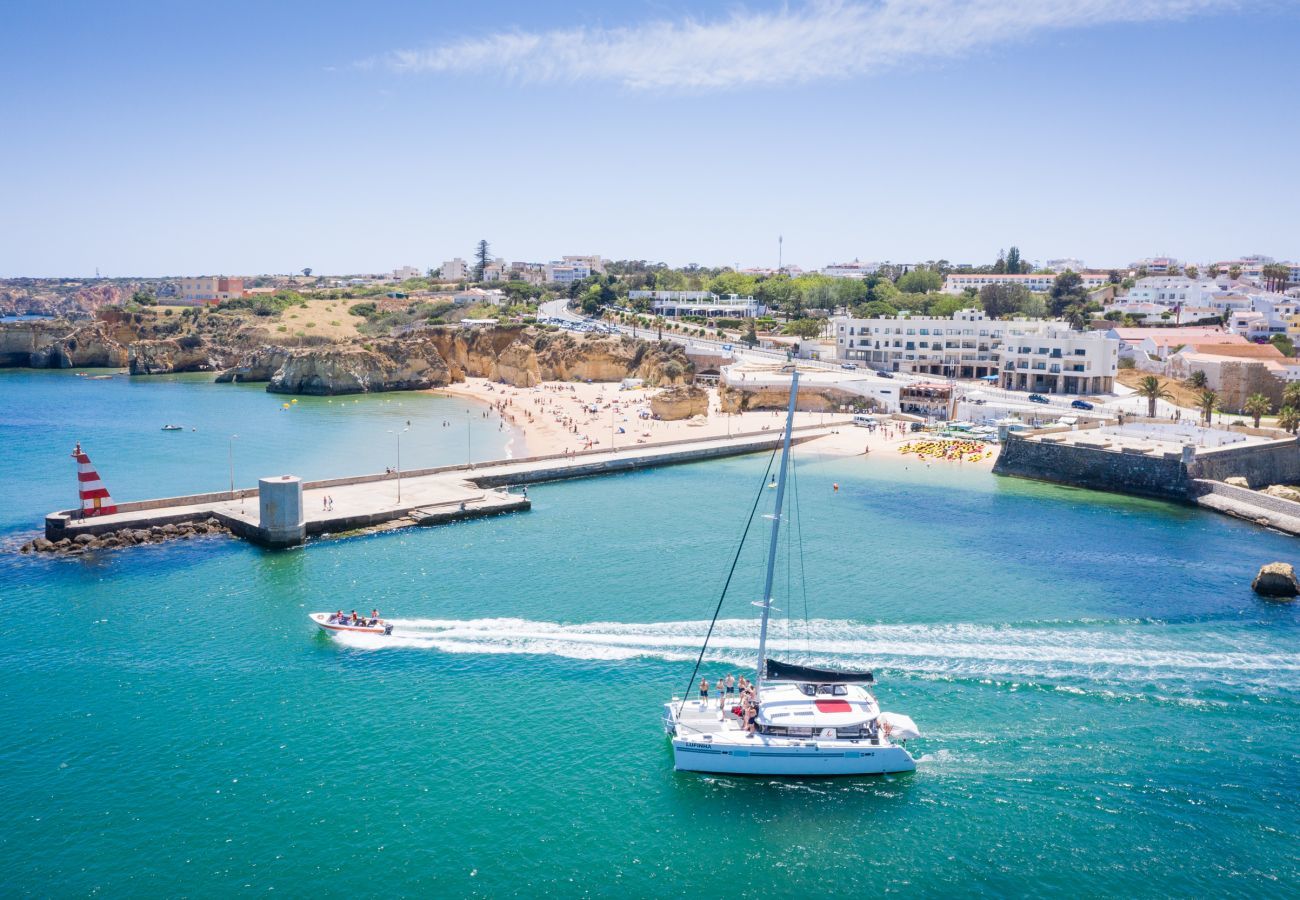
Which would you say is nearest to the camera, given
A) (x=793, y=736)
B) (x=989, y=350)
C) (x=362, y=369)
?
(x=793, y=736)

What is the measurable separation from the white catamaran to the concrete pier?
22.4m

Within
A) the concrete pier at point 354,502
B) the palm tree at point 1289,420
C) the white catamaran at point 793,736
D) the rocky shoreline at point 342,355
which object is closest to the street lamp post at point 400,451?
the concrete pier at point 354,502

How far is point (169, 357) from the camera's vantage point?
115125 millimetres

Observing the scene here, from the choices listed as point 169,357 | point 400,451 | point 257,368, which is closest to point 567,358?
point 400,451

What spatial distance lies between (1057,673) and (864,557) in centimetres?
1166

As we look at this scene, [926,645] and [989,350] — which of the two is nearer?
[926,645]

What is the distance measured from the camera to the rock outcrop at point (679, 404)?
71.7m

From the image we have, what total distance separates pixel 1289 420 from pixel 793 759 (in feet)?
176

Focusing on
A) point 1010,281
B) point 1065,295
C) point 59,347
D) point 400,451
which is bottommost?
point 400,451

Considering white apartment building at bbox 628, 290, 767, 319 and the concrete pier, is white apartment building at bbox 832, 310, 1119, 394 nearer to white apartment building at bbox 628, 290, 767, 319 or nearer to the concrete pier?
white apartment building at bbox 628, 290, 767, 319

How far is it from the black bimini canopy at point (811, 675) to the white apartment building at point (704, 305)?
102 metres

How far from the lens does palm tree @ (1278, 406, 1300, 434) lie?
58.4 metres

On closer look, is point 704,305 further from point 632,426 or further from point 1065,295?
point 632,426

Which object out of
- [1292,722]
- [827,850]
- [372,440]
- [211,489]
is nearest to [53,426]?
[372,440]
